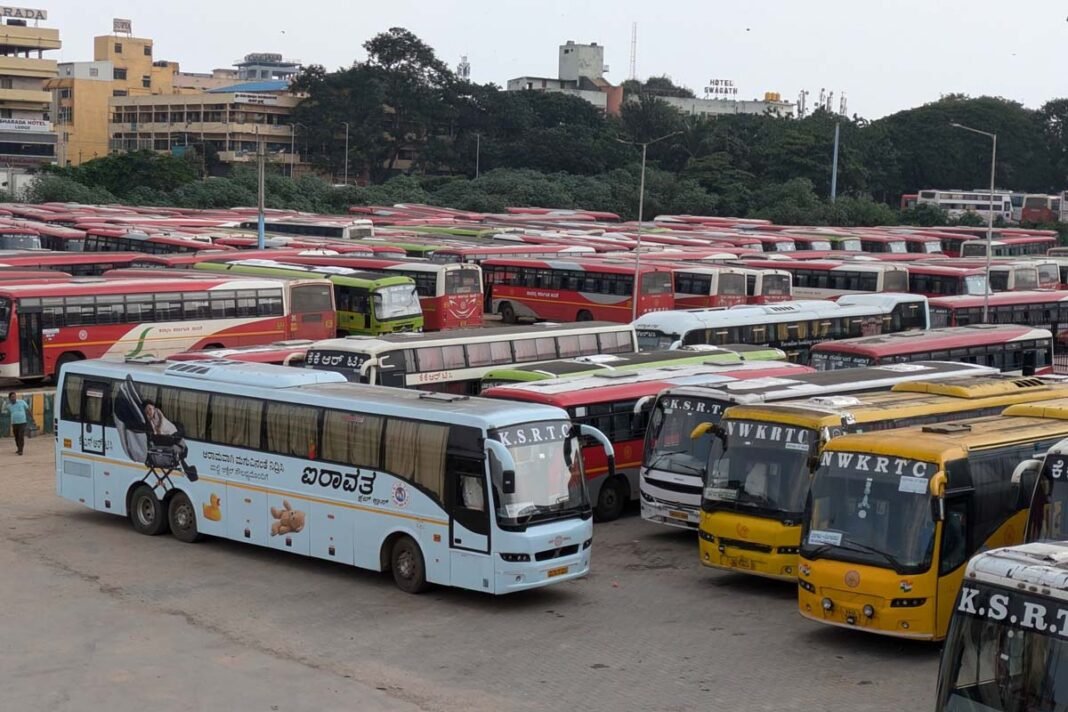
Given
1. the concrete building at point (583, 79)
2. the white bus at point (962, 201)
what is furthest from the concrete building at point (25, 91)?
the white bus at point (962, 201)

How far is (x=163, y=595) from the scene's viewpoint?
1648 cm

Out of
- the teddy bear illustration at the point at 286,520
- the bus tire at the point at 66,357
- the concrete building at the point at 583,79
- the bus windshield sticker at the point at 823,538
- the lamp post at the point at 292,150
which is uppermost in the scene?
the concrete building at the point at 583,79

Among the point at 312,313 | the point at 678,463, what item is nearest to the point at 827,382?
the point at 678,463

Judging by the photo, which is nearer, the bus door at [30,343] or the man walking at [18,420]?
the man walking at [18,420]

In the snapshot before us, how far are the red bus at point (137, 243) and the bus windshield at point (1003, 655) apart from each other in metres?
43.2

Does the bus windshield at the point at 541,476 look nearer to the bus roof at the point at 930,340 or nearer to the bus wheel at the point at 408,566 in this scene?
the bus wheel at the point at 408,566

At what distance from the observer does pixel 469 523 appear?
622 inches

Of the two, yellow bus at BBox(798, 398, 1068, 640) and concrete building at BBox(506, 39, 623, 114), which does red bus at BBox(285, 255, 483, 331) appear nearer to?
yellow bus at BBox(798, 398, 1068, 640)

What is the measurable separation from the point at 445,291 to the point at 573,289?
5.68m

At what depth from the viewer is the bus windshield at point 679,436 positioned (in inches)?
747

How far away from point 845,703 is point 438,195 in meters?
88.7

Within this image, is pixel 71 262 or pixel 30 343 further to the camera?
pixel 71 262

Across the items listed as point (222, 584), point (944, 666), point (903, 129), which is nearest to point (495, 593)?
point (222, 584)

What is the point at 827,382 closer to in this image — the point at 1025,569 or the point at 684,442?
the point at 684,442
